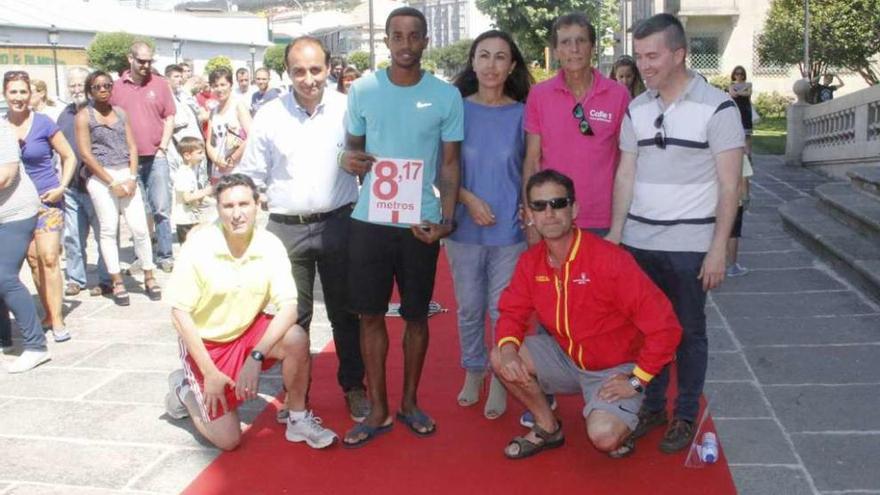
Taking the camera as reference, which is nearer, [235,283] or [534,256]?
[534,256]

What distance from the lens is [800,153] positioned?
16984mm

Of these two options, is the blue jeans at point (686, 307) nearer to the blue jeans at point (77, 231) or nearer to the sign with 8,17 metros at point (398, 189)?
the sign with 8,17 metros at point (398, 189)

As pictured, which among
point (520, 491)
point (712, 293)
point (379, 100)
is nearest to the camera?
point (520, 491)

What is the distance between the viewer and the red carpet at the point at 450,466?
4270 mm

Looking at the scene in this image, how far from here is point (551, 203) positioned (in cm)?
423

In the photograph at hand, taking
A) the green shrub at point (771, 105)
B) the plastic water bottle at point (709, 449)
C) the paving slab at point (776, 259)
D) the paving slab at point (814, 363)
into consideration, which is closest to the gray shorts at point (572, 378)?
the plastic water bottle at point (709, 449)

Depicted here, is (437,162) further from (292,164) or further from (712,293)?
(712,293)

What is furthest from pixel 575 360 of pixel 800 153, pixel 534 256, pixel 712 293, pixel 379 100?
pixel 800 153

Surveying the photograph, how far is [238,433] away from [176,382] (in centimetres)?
54

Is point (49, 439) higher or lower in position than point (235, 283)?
lower

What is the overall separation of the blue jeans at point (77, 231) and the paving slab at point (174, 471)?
3749 millimetres

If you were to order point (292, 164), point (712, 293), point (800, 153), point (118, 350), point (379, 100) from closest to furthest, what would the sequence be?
point (379, 100) < point (292, 164) < point (118, 350) < point (712, 293) < point (800, 153)

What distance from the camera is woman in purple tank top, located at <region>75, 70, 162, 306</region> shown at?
7.64 meters

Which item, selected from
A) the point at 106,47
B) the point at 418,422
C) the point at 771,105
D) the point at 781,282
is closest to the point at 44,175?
the point at 418,422
